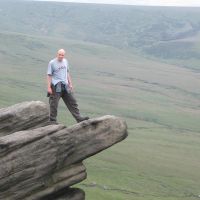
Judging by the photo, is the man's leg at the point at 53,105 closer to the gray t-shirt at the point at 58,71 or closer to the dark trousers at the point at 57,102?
the dark trousers at the point at 57,102

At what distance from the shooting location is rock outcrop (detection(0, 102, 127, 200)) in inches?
1238

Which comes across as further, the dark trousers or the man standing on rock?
the dark trousers

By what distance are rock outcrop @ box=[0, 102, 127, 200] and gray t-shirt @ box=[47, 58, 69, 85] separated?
2225 mm

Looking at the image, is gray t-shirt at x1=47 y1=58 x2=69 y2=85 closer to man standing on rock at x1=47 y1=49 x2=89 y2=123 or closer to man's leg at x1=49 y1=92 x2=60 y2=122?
man standing on rock at x1=47 y1=49 x2=89 y2=123

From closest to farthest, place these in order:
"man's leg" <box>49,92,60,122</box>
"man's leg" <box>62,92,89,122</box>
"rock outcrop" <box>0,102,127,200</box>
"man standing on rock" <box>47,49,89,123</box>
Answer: "rock outcrop" <box>0,102,127,200</box> < "man standing on rock" <box>47,49,89,123</box> < "man's leg" <box>49,92,60,122</box> < "man's leg" <box>62,92,89,122</box>

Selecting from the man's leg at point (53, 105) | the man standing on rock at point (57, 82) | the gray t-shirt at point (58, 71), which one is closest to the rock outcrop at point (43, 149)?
the man's leg at point (53, 105)

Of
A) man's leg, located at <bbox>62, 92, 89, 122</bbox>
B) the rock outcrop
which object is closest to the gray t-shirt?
man's leg, located at <bbox>62, 92, 89, 122</bbox>

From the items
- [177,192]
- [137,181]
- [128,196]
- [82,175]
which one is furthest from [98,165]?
[82,175]

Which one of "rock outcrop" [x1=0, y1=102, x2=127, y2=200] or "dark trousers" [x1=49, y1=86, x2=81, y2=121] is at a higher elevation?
"dark trousers" [x1=49, y1=86, x2=81, y2=121]

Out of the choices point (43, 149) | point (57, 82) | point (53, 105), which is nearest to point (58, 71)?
point (57, 82)

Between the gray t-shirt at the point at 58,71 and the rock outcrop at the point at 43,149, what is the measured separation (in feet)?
7.30

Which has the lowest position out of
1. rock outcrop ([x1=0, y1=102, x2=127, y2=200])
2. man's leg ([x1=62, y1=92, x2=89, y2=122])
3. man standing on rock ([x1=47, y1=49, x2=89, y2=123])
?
rock outcrop ([x1=0, y1=102, x2=127, y2=200])

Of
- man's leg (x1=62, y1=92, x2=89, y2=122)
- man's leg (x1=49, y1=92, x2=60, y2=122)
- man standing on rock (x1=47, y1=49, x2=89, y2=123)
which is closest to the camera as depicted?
man standing on rock (x1=47, y1=49, x2=89, y2=123)

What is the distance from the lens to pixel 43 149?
107ft
